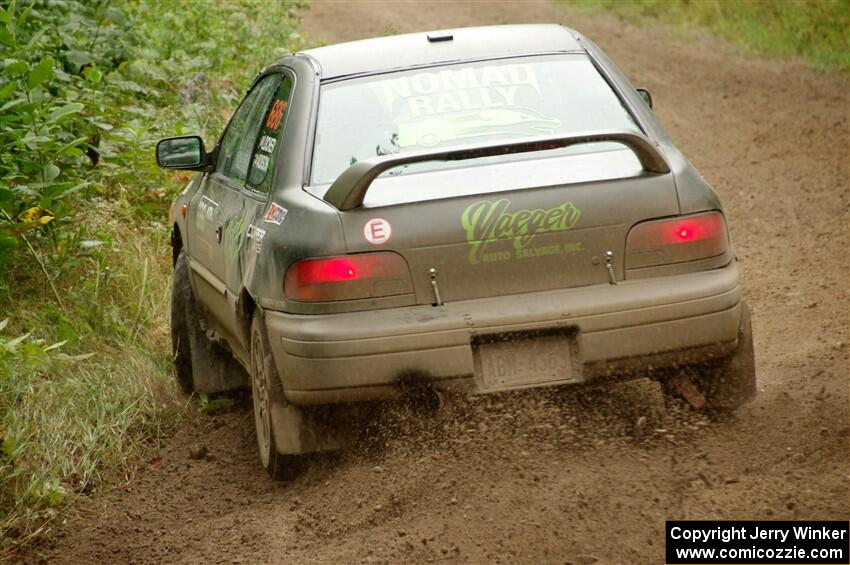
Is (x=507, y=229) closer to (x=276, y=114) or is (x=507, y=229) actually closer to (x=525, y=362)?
(x=525, y=362)

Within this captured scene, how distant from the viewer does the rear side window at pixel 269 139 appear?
537 centimetres

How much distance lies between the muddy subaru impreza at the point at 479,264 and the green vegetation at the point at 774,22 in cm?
1248

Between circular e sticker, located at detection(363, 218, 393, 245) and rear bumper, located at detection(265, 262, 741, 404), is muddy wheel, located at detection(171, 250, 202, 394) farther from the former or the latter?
circular e sticker, located at detection(363, 218, 393, 245)

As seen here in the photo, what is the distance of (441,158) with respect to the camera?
4.57 meters

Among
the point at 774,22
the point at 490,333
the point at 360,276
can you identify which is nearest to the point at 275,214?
the point at 360,276

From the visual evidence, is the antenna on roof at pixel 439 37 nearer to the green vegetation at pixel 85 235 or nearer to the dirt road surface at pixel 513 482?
the dirt road surface at pixel 513 482

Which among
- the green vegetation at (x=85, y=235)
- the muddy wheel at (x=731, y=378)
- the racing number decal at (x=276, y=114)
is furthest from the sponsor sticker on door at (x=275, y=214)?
the muddy wheel at (x=731, y=378)

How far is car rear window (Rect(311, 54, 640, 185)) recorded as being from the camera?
5.14m

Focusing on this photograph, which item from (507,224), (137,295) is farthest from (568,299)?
(137,295)

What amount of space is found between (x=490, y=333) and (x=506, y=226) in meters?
0.38

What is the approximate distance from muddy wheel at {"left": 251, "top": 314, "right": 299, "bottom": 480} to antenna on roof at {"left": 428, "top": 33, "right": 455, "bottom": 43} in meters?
1.45

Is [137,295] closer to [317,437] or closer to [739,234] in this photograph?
[317,437]

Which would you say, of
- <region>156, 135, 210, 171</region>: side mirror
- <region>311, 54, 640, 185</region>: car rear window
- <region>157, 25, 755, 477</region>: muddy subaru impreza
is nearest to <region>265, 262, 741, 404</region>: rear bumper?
<region>157, 25, 755, 477</region>: muddy subaru impreza

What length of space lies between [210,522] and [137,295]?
3.12 metres
